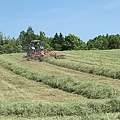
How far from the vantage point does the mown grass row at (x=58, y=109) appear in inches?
318

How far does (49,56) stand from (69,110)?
18.5 m

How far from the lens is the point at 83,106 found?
8.27 m

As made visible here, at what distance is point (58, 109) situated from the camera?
27.0ft

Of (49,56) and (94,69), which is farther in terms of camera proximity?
(49,56)

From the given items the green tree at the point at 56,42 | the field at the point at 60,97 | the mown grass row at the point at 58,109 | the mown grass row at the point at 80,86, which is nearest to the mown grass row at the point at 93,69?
the field at the point at 60,97

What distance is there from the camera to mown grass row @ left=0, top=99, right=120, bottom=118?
8078 millimetres

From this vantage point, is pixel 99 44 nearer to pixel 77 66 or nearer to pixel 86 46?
pixel 86 46

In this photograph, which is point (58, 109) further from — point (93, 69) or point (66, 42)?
point (66, 42)

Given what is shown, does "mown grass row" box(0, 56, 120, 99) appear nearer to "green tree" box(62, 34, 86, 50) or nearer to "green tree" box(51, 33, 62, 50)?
"green tree" box(51, 33, 62, 50)

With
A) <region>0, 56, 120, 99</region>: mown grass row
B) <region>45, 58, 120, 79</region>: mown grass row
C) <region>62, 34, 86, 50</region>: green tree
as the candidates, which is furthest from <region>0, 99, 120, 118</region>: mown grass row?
<region>62, 34, 86, 50</region>: green tree

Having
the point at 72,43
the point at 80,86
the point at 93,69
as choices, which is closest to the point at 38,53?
the point at 93,69

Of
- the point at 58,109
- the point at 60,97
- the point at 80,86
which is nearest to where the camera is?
the point at 58,109

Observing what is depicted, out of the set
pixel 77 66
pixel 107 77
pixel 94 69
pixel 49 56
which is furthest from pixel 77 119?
pixel 49 56

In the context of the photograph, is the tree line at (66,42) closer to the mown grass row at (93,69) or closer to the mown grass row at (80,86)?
the mown grass row at (93,69)
